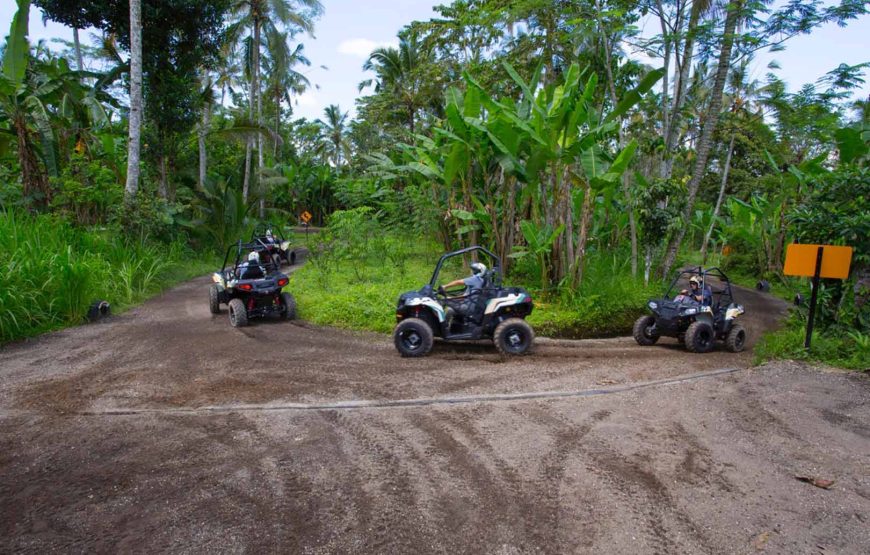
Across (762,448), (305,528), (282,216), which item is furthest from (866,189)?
(282,216)

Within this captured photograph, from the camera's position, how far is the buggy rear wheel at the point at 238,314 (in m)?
9.11

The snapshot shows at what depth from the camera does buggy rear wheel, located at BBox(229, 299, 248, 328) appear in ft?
29.9

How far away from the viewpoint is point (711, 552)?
3.15 m

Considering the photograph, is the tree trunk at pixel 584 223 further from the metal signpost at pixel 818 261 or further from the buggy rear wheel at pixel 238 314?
the buggy rear wheel at pixel 238 314

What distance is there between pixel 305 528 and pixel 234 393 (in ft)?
9.21

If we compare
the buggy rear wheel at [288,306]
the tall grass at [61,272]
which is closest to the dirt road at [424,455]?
the tall grass at [61,272]

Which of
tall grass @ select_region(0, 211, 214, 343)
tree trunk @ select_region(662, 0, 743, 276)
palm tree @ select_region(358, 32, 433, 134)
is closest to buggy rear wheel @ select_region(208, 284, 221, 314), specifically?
tall grass @ select_region(0, 211, 214, 343)

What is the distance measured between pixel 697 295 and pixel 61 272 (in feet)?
34.0

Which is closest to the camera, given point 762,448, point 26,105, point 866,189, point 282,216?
point 762,448

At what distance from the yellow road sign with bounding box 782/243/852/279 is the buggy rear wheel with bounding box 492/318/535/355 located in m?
3.46

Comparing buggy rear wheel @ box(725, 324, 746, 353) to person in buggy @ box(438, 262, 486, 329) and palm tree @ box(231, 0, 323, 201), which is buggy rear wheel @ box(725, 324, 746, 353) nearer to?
person in buggy @ box(438, 262, 486, 329)

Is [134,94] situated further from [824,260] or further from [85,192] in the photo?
[824,260]

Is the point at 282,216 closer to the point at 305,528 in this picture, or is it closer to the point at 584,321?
the point at 584,321

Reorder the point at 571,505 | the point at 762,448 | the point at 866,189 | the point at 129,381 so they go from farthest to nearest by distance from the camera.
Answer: the point at 866,189 → the point at 129,381 → the point at 762,448 → the point at 571,505
